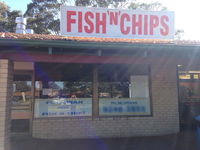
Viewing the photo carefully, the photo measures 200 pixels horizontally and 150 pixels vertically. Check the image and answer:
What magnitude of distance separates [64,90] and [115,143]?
2.45 metres

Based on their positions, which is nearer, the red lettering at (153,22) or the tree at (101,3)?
the red lettering at (153,22)

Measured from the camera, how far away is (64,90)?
23.6 ft

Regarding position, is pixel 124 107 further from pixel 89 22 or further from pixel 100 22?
pixel 89 22

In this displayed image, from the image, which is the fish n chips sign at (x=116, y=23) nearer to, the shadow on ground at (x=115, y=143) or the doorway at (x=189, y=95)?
the doorway at (x=189, y=95)

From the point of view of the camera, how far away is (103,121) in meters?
6.95

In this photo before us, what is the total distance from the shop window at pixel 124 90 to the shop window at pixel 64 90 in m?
0.48

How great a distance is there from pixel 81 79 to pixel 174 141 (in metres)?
Result: 3.58

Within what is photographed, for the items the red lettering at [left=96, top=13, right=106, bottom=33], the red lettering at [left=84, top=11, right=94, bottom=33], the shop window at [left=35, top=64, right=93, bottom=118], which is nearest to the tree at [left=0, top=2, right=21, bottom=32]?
the shop window at [left=35, top=64, right=93, bottom=118]

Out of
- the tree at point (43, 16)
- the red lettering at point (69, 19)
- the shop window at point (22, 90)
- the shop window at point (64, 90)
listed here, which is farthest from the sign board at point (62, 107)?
the tree at point (43, 16)

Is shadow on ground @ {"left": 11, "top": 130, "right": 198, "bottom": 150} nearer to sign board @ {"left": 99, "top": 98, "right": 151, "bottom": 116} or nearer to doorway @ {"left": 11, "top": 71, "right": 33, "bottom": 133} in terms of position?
doorway @ {"left": 11, "top": 71, "right": 33, "bottom": 133}

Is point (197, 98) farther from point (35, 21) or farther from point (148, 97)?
point (35, 21)

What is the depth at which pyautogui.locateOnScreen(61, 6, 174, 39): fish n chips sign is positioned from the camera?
6.54 metres

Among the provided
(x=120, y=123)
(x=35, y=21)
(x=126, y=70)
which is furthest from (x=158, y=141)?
(x=35, y=21)

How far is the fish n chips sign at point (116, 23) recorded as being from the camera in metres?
6.54
